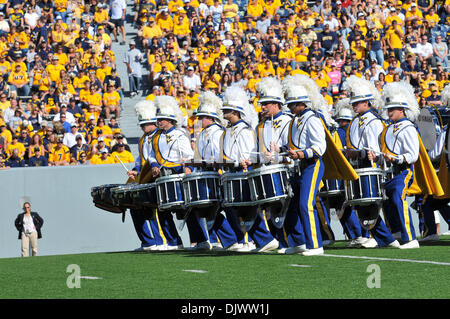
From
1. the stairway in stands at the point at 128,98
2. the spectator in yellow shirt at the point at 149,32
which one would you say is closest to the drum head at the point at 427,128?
the stairway in stands at the point at 128,98

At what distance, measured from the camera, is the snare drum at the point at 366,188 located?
11.5 metres

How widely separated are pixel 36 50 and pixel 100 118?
3.70m

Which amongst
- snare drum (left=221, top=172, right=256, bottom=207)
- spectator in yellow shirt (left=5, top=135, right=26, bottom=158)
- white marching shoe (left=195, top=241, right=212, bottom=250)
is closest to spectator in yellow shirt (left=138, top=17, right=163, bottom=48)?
spectator in yellow shirt (left=5, top=135, right=26, bottom=158)

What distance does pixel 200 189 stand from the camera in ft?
39.4

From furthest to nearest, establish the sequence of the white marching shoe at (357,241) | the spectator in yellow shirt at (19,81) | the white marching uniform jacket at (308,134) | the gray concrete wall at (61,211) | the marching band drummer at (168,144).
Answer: the spectator in yellow shirt at (19,81)
the gray concrete wall at (61,211)
the marching band drummer at (168,144)
the white marching shoe at (357,241)
the white marching uniform jacket at (308,134)

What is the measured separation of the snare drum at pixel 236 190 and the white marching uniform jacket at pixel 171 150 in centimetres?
174

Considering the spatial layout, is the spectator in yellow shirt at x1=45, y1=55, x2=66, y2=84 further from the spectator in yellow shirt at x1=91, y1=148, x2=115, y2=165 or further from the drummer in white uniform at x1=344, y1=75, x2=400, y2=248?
the drummer in white uniform at x1=344, y1=75, x2=400, y2=248

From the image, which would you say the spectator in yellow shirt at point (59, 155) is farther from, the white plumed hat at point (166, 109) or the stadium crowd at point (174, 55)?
the white plumed hat at point (166, 109)

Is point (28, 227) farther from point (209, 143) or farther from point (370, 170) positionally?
point (370, 170)

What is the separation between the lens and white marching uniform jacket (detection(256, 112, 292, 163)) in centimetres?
1142

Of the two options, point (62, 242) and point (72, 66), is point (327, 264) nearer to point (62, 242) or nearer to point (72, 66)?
point (62, 242)

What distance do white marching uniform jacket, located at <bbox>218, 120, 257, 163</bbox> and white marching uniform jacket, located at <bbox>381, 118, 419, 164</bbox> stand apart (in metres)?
1.54

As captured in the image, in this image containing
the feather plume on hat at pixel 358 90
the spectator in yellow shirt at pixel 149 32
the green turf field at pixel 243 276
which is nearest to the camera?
the green turf field at pixel 243 276

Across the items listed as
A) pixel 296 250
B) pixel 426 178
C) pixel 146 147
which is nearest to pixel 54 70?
pixel 146 147
